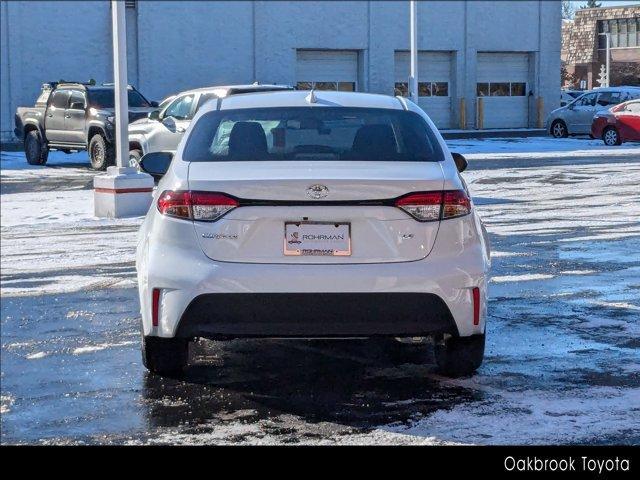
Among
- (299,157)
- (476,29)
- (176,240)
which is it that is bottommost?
(176,240)

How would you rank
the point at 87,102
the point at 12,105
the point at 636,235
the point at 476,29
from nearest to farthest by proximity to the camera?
the point at 636,235 → the point at 87,102 → the point at 12,105 → the point at 476,29

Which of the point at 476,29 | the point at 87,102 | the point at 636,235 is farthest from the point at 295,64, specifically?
the point at 636,235

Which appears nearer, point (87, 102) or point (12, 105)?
point (87, 102)

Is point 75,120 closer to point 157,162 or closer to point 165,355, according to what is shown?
point 157,162

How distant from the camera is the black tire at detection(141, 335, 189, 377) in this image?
6723 millimetres

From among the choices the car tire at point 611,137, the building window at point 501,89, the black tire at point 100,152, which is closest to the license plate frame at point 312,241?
the black tire at point 100,152

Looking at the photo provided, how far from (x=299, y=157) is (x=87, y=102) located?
19381mm

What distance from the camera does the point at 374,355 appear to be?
7438 mm

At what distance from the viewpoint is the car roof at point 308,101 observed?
722 cm

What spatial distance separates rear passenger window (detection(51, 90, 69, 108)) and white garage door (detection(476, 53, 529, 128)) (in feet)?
80.5

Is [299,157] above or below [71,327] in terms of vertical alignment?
above

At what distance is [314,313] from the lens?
614cm

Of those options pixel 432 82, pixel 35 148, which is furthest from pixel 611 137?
pixel 35 148
